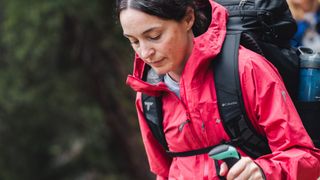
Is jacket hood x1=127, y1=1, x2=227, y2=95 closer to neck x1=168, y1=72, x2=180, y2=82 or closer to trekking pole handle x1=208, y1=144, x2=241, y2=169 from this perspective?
neck x1=168, y1=72, x2=180, y2=82

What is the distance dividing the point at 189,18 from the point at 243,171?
70cm

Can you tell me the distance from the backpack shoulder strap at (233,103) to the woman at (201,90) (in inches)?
1.0

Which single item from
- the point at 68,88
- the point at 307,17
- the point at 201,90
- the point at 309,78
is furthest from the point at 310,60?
the point at 68,88

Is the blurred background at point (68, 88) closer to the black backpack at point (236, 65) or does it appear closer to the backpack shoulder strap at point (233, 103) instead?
the black backpack at point (236, 65)

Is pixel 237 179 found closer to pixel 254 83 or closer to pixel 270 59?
pixel 254 83

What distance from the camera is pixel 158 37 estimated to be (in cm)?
259

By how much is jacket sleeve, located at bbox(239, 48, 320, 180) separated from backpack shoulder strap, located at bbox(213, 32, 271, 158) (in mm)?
32

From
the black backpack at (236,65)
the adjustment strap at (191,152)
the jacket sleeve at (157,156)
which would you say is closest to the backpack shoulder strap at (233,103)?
the black backpack at (236,65)

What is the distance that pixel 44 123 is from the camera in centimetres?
1084

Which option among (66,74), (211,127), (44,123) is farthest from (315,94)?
(44,123)

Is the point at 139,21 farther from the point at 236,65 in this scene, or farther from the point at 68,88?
the point at 68,88

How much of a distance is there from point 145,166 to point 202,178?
666 cm

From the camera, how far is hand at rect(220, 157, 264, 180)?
7.62 ft

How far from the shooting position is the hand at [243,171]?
2.32 metres
